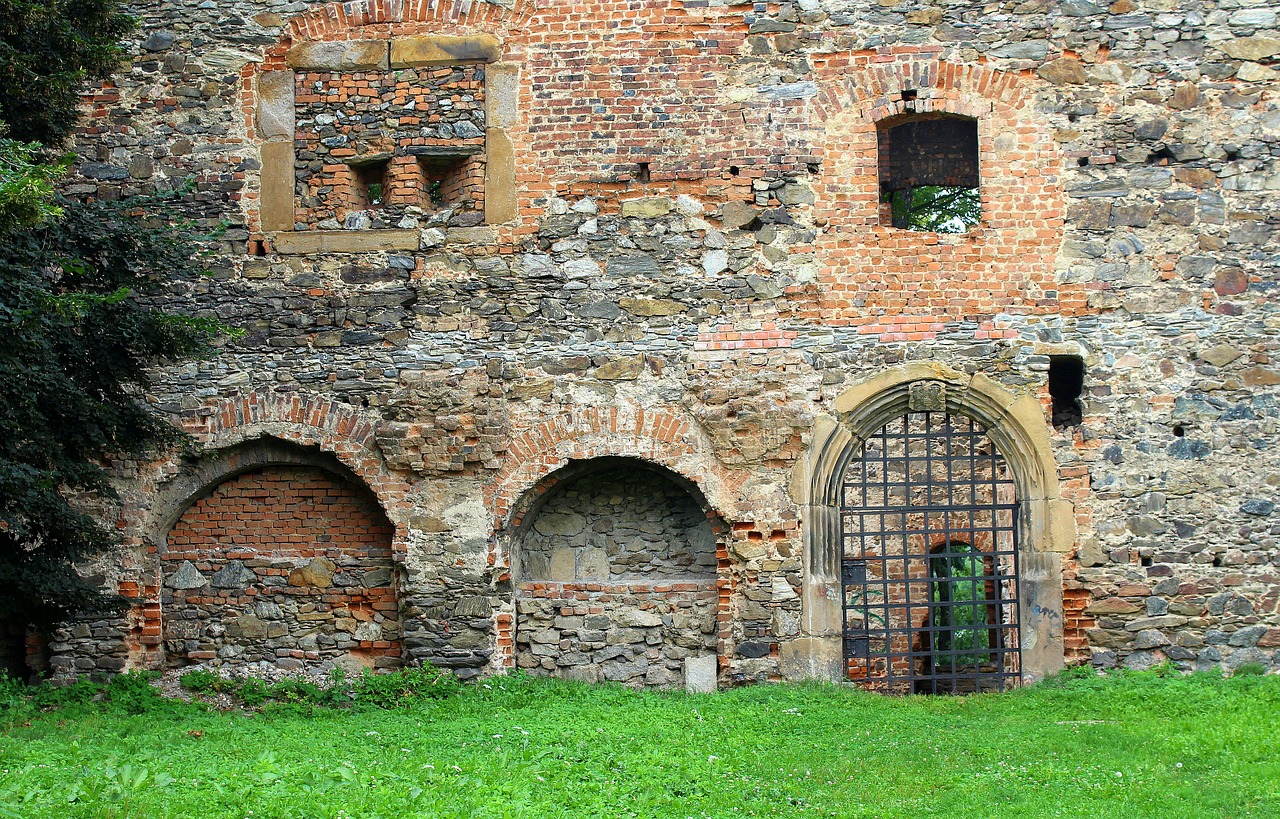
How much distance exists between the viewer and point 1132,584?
10664mm

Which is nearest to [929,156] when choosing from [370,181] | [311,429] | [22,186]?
[370,181]

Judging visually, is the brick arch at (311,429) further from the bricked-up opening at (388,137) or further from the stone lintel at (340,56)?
the stone lintel at (340,56)

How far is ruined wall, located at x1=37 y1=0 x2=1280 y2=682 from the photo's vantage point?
35.3ft

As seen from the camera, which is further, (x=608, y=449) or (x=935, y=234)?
(x=935, y=234)

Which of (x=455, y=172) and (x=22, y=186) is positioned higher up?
(x=455, y=172)

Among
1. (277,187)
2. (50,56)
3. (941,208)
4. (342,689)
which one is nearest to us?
(50,56)

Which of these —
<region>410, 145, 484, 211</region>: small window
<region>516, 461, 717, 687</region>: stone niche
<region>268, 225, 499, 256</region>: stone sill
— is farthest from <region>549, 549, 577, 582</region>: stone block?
<region>410, 145, 484, 211</region>: small window

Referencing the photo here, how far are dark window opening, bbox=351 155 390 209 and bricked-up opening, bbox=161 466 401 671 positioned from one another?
2.50 meters

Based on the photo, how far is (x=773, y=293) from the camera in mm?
11047

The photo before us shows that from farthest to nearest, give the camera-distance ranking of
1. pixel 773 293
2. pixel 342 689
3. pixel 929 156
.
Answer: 1. pixel 929 156
2. pixel 773 293
3. pixel 342 689

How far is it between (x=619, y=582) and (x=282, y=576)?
2999 millimetres

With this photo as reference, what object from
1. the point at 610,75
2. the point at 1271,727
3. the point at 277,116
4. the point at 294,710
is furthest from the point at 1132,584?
the point at 277,116

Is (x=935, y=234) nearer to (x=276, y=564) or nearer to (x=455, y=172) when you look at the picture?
(x=455, y=172)

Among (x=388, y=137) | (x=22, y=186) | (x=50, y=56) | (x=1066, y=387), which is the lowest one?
(x=1066, y=387)
